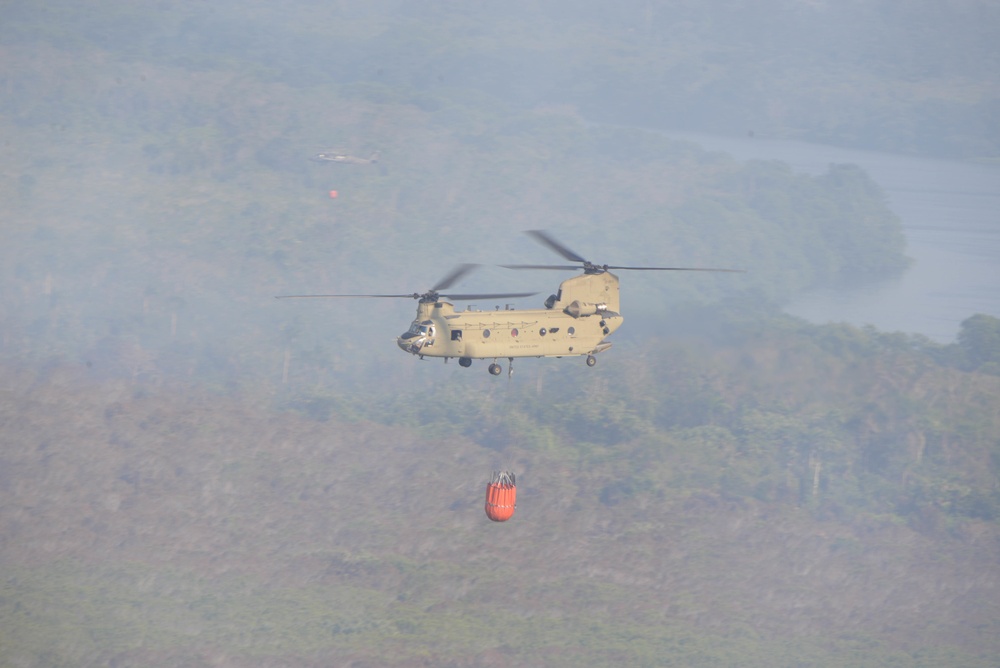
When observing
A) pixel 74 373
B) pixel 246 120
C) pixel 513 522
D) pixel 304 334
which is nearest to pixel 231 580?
pixel 513 522

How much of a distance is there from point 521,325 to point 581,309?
249 centimetres

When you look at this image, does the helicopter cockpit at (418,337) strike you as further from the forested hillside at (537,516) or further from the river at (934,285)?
the river at (934,285)

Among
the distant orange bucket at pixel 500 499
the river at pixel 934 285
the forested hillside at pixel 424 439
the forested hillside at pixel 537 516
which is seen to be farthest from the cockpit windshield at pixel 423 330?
the river at pixel 934 285

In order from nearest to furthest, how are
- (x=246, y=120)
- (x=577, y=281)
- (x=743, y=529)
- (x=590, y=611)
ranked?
(x=577, y=281)
(x=590, y=611)
(x=743, y=529)
(x=246, y=120)

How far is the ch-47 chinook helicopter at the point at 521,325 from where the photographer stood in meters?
48.7

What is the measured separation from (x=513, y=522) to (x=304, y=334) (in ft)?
155

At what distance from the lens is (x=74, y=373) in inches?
5020

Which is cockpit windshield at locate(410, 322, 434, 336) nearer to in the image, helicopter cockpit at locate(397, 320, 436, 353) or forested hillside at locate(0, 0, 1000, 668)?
helicopter cockpit at locate(397, 320, 436, 353)

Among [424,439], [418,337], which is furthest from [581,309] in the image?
[424,439]

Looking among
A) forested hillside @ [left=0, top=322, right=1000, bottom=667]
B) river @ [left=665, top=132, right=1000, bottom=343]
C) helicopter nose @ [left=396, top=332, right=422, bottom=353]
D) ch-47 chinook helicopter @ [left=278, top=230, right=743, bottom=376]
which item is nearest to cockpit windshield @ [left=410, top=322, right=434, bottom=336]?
ch-47 chinook helicopter @ [left=278, top=230, right=743, bottom=376]

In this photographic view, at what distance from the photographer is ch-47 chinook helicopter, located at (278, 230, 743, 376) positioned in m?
48.7

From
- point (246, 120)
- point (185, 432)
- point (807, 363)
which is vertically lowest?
point (185, 432)

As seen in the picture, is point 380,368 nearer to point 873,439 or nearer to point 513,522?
point 513,522

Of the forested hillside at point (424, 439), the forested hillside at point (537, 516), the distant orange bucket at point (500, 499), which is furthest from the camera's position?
the forested hillside at point (424, 439)
